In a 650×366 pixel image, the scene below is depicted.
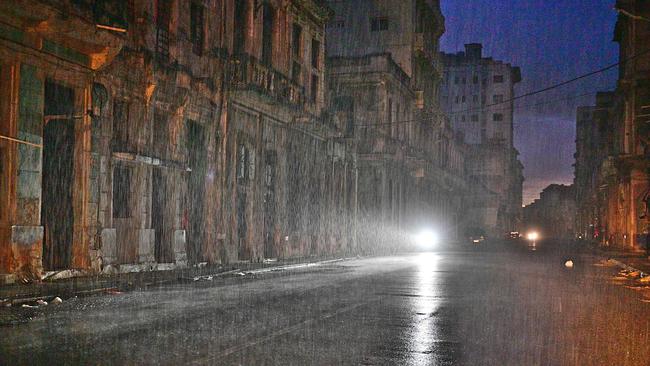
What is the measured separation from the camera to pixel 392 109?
169ft

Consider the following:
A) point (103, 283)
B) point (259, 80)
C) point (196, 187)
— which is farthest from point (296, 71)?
point (103, 283)

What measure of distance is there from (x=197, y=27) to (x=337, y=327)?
1728 cm

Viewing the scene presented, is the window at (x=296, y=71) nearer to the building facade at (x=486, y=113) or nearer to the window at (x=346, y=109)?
the window at (x=346, y=109)

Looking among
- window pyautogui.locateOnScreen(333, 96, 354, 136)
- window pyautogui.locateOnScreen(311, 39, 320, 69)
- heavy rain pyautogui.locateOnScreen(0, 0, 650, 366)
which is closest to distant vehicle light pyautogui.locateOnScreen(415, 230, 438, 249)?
heavy rain pyautogui.locateOnScreen(0, 0, 650, 366)

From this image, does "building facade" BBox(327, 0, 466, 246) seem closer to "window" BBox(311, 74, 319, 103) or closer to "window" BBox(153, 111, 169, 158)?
"window" BBox(311, 74, 319, 103)

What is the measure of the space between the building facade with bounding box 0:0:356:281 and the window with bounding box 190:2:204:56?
43 mm

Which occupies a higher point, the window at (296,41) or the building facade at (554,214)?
the window at (296,41)

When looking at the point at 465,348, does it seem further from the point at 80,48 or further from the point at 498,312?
the point at 80,48

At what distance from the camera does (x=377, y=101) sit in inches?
1921

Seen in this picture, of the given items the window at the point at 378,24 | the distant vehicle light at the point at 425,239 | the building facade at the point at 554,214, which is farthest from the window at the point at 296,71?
the building facade at the point at 554,214

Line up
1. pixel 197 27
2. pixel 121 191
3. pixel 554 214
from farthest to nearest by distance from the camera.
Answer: pixel 554 214 → pixel 197 27 → pixel 121 191

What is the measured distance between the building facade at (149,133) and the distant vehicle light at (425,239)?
80.0ft

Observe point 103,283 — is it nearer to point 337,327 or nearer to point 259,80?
point 337,327

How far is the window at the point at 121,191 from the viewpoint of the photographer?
795 inches
